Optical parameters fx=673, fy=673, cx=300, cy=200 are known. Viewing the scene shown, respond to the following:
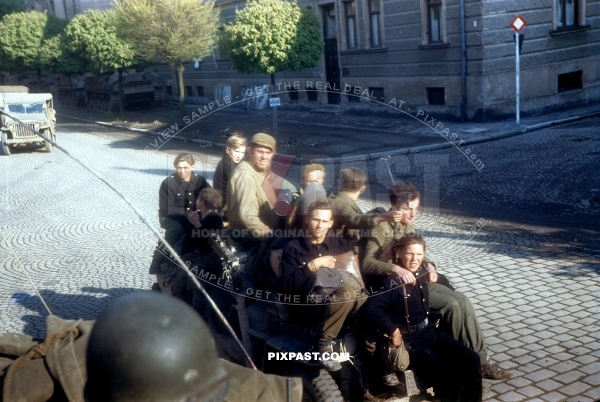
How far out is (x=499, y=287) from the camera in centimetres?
677

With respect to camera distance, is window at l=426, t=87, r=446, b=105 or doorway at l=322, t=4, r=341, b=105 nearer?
window at l=426, t=87, r=446, b=105

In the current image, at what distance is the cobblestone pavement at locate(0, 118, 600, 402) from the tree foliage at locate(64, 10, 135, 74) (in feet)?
39.8

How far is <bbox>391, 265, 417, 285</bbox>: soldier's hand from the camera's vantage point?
416 centimetres

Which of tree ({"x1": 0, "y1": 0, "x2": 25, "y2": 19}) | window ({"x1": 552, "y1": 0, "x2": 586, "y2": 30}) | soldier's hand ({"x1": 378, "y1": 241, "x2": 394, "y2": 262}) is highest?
tree ({"x1": 0, "y1": 0, "x2": 25, "y2": 19})

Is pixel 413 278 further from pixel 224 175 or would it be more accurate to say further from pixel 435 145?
pixel 435 145

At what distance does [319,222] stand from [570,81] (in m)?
18.5

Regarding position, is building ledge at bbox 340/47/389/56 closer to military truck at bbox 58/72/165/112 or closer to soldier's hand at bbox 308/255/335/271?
military truck at bbox 58/72/165/112

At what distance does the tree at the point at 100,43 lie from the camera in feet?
90.7

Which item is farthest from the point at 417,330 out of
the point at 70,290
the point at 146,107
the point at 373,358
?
the point at 146,107

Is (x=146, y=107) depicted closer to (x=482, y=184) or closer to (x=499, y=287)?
(x=482, y=184)

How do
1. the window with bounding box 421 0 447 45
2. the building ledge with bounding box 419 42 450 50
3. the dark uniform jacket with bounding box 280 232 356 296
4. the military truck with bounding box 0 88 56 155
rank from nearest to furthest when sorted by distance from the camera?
1. the dark uniform jacket with bounding box 280 232 356 296
2. the building ledge with bounding box 419 42 450 50
3. the window with bounding box 421 0 447 45
4. the military truck with bounding box 0 88 56 155

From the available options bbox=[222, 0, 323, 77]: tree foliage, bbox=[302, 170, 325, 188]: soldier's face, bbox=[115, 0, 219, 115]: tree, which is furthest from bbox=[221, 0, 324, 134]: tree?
bbox=[302, 170, 325, 188]: soldier's face

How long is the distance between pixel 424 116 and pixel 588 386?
1622cm

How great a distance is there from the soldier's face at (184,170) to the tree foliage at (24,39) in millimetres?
32867
